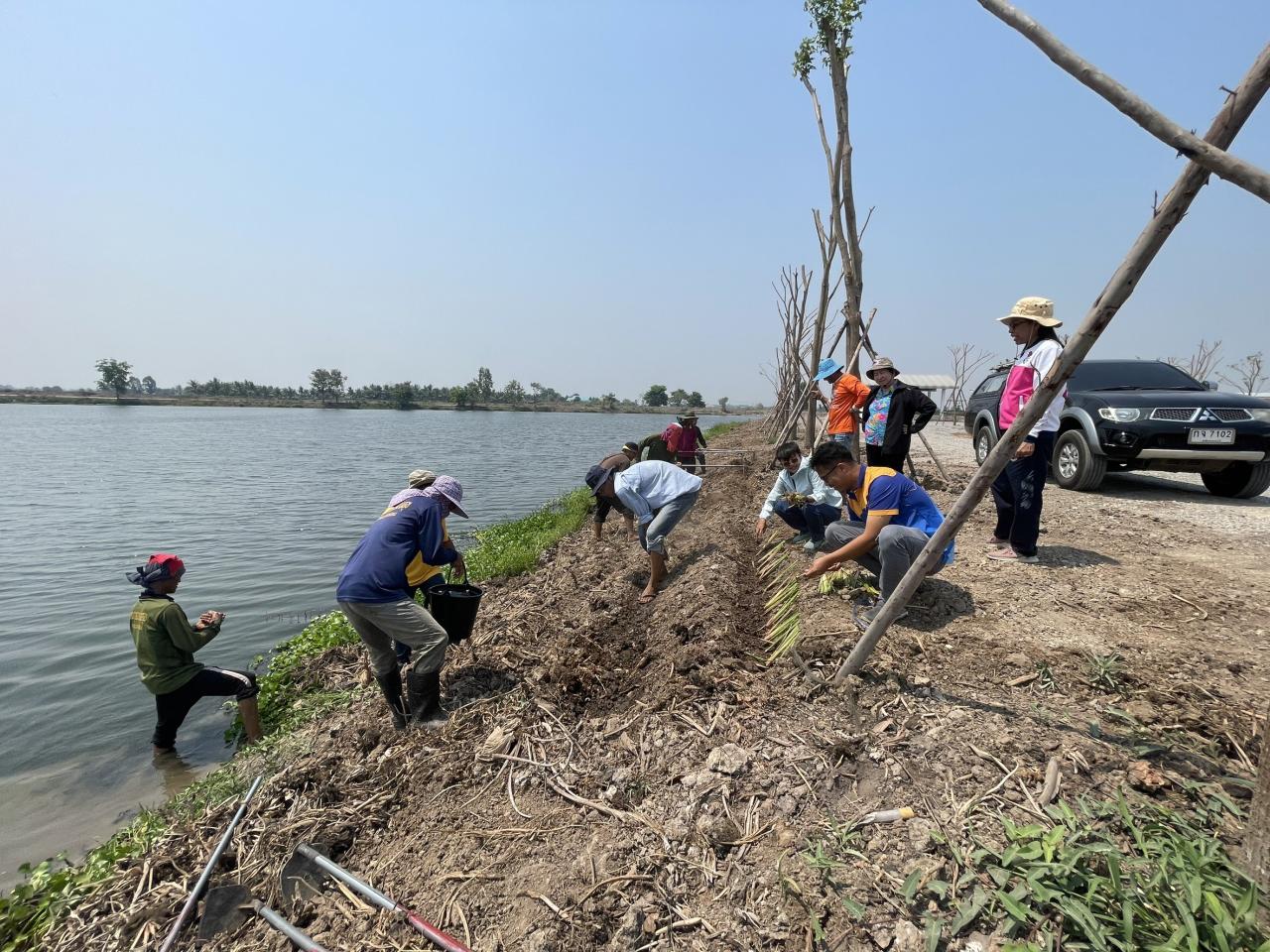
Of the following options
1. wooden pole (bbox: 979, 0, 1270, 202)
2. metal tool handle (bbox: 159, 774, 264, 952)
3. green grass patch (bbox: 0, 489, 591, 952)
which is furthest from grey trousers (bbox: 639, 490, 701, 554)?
wooden pole (bbox: 979, 0, 1270, 202)

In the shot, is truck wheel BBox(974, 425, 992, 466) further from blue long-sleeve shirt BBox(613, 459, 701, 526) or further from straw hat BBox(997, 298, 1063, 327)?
blue long-sleeve shirt BBox(613, 459, 701, 526)

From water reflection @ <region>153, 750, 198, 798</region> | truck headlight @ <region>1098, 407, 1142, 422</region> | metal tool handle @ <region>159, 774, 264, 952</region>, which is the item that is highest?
truck headlight @ <region>1098, 407, 1142, 422</region>

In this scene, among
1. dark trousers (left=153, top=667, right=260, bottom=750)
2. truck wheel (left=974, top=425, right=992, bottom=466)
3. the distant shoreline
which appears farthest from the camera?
the distant shoreline

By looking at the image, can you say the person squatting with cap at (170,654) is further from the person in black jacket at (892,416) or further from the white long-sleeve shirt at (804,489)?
the person in black jacket at (892,416)

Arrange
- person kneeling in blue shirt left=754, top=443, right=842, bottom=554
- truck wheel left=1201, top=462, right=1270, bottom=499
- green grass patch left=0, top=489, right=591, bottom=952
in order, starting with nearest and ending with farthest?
green grass patch left=0, top=489, right=591, bottom=952 < person kneeling in blue shirt left=754, top=443, right=842, bottom=554 < truck wheel left=1201, top=462, right=1270, bottom=499

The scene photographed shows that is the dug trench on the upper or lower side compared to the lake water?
upper

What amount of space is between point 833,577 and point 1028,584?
1357 millimetres

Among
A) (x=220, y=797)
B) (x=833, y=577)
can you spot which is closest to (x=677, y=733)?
(x=833, y=577)

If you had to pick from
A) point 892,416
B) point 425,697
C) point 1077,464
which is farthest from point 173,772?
point 1077,464

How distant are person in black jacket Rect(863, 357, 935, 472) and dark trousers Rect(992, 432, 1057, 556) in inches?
43.9

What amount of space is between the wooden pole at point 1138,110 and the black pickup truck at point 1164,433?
5892mm

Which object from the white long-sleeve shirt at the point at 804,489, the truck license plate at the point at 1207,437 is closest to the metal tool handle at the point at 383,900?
the white long-sleeve shirt at the point at 804,489

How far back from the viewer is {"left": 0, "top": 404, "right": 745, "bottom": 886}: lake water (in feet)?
14.5

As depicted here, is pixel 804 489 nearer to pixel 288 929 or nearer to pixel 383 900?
pixel 383 900
